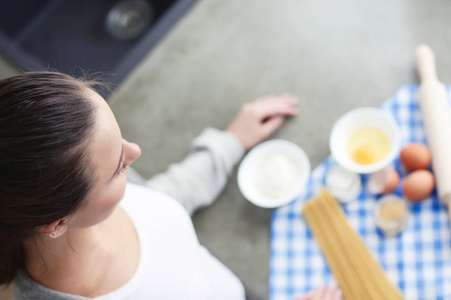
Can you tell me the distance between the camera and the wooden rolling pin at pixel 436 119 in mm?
910

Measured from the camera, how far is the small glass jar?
0.94 meters

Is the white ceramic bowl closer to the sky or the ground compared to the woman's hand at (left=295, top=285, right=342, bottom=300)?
closer to the sky

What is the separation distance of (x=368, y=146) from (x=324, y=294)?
1.04 feet

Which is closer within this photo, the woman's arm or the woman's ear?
the woman's ear

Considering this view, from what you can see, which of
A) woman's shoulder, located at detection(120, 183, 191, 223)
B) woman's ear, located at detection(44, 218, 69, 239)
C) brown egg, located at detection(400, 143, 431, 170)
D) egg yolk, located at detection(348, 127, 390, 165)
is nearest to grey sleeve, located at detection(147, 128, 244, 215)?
woman's shoulder, located at detection(120, 183, 191, 223)

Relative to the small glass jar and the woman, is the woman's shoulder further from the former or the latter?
the small glass jar

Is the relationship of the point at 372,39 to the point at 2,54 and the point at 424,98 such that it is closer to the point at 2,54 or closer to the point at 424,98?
the point at 424,98

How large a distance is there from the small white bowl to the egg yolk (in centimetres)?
11

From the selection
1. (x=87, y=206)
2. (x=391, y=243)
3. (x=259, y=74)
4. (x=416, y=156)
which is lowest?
(x=391, y=243)

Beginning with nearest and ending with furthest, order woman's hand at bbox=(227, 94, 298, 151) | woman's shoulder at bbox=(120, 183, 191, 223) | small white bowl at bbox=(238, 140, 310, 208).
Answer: woman's shoulder at bbox=(120, 183, 191, 223)
small white bowl at bbox=(238, 140, 310, 208)
woman's hand at bbox=(227, 94, 298, 151)

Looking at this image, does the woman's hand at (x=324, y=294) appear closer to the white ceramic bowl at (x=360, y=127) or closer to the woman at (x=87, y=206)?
the woman at (x=87, y=206)

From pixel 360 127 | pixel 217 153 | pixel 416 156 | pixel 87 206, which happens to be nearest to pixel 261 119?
pixel 217 153

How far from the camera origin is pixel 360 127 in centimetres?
103

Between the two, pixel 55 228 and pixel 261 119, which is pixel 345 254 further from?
pixel 55 228
